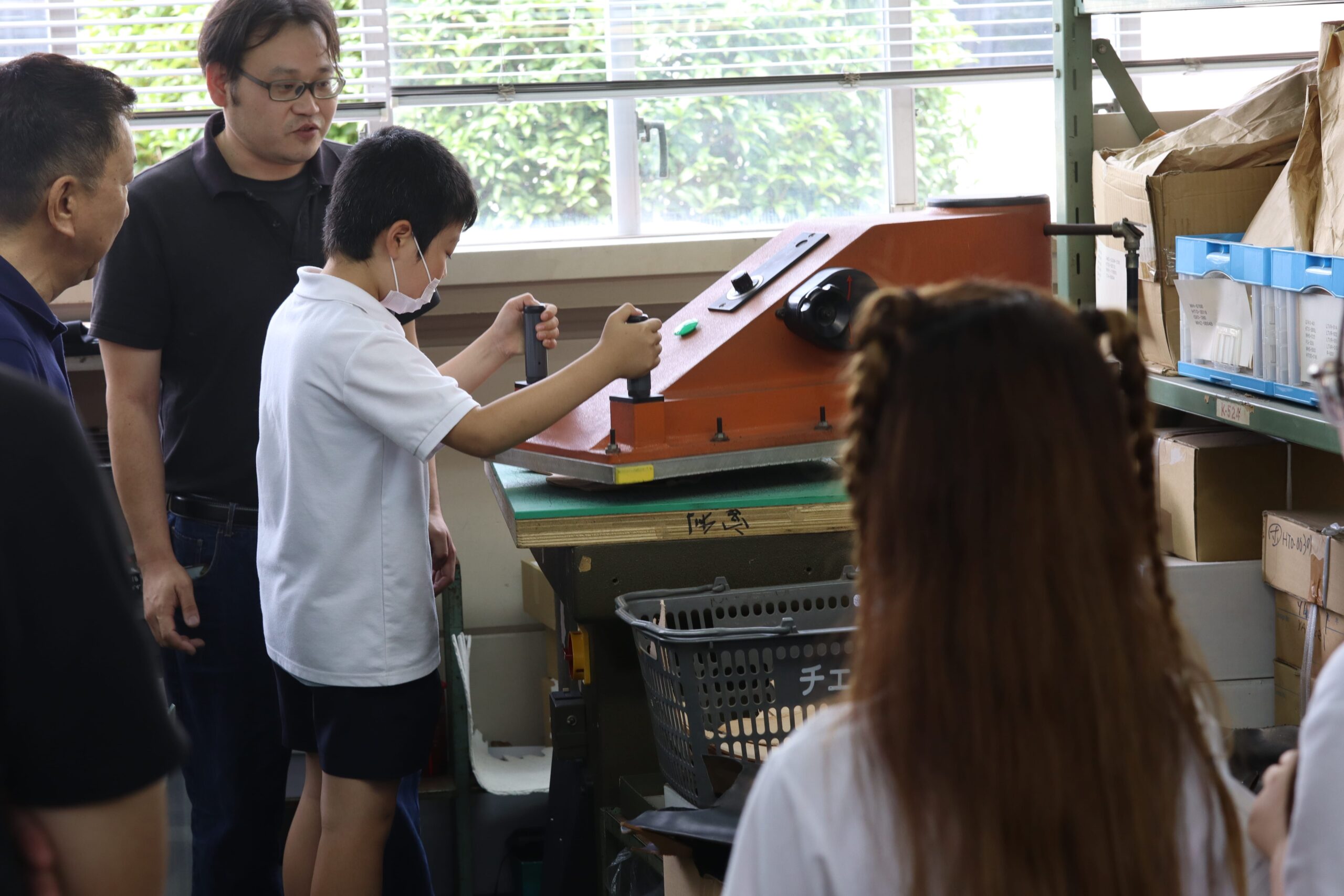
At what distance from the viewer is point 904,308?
765 millimetres

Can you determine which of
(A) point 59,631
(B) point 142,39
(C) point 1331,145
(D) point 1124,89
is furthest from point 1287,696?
(B) point 142,39

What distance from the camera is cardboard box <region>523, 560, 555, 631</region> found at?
2779 millimetres

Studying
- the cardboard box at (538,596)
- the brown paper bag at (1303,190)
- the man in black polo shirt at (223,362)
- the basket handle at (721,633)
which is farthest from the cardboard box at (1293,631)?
the cardboard box at (538,596)

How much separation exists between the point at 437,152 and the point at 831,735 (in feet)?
3.74

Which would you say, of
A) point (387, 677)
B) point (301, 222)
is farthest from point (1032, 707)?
point (301, 222)

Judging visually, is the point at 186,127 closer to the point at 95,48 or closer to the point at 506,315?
the point at 95,48

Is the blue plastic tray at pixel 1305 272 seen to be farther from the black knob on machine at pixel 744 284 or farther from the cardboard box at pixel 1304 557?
the black knob on machine at pixel 744 284

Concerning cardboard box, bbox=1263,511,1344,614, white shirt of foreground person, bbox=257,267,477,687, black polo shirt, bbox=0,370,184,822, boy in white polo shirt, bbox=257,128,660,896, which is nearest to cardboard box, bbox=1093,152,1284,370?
cardboard box, bbox=1263,511,1344,614

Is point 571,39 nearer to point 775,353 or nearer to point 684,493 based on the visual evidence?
point 775,353

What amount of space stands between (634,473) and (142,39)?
5.63 ft

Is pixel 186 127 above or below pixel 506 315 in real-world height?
above

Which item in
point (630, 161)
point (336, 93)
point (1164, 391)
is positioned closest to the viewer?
point (1164, 391)

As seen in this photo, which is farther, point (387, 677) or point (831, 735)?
point (387, 677)

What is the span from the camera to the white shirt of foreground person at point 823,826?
726 mm
